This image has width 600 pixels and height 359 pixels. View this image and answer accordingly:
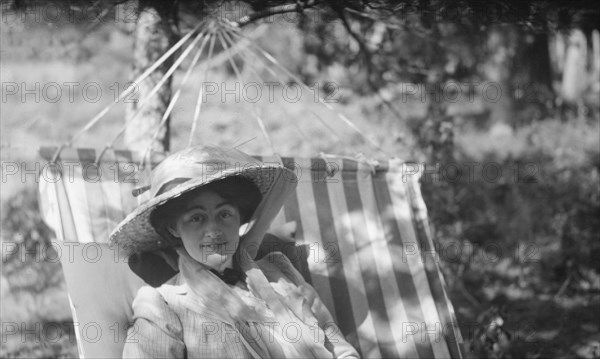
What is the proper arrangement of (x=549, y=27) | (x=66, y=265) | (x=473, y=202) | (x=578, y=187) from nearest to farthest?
1. (x=66, y=265)
2. (x=549, y=27)
3. (x=578, y=187)
4. (x=473, y=202)

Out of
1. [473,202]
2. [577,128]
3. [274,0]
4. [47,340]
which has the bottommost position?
[47,340]

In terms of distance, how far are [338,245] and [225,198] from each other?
78cm

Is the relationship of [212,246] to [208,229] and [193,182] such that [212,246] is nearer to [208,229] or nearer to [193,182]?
[208,229]

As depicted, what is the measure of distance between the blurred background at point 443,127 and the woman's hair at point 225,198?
0.35 m

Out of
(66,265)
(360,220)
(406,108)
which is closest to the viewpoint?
(66,265)

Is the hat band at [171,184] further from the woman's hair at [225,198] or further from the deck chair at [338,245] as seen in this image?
the deck chair at [338,245]

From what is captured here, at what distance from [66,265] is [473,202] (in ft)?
14.5

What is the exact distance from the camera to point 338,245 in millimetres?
3309

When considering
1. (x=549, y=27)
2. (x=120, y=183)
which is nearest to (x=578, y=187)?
(x=549, y=27)

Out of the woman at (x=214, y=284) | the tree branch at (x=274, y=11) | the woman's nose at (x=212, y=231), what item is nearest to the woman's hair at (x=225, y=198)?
the woman at (x=214, y=284)

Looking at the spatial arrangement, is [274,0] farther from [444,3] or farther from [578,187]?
[578,187]

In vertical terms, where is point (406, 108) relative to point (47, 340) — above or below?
above

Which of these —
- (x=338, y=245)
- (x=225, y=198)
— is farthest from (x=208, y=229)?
(x=338, y=245)

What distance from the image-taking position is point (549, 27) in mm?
3699
